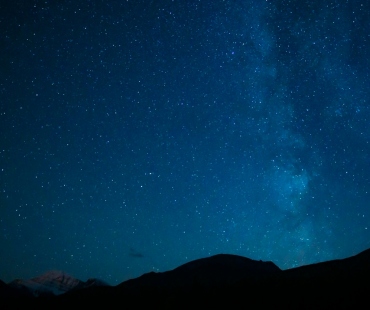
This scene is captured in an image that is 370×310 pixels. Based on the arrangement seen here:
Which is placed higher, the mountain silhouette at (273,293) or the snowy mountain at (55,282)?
the snowy mountain at (55,282)

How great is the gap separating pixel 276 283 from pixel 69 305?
23.0 ft

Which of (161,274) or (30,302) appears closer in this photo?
(30,302)

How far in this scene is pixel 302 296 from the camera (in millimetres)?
7012

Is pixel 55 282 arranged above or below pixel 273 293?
above

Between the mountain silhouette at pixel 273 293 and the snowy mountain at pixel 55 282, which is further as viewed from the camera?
the snowy mountain at pixel 55 282

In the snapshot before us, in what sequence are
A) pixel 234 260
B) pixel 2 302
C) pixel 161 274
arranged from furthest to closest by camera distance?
pixel 234 260
pixel 161 274
pixel 2 302

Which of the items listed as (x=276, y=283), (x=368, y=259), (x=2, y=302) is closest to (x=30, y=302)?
(x=2, y=302)

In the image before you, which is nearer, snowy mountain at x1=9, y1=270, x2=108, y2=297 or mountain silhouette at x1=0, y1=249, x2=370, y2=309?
mountain silhouette at x1=0, y1=249, x2=370, y2=309

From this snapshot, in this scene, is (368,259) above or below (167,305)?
above

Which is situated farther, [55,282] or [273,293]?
[55,282]

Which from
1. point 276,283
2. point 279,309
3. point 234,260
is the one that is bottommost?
point 279,309

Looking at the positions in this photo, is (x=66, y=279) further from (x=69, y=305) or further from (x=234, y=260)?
(x=69, y=305)

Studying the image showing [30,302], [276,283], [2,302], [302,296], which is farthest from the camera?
[2,302]

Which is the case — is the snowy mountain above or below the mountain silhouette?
above
